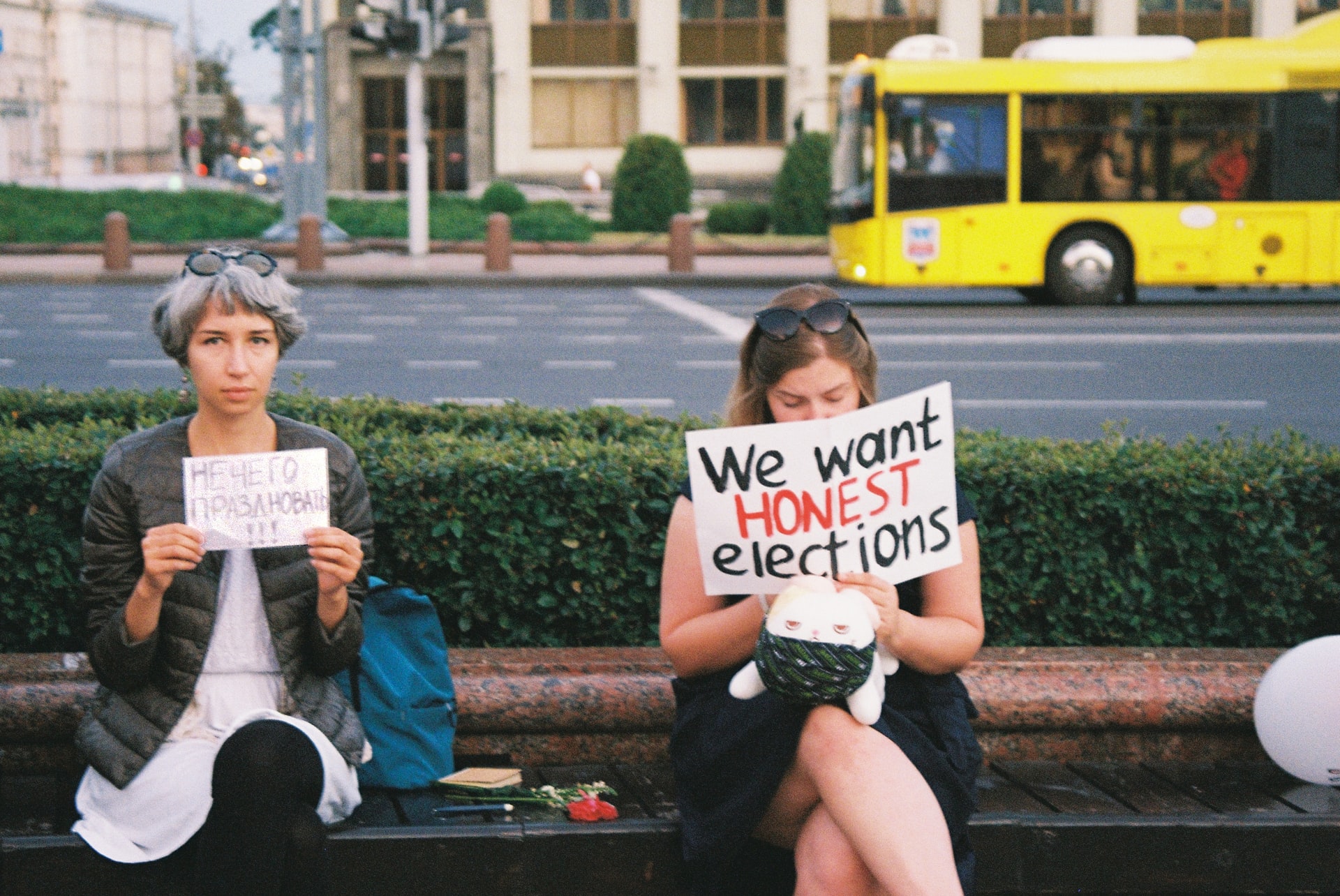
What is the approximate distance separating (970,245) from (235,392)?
15975 millimetres

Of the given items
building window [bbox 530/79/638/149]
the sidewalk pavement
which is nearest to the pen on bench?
the sidewalk pavement

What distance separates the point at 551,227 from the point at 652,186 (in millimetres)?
3355

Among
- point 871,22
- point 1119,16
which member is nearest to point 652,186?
point 871,22

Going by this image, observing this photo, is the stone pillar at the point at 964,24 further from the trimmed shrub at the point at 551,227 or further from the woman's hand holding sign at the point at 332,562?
the woman's hand holding sign at the point at 332,562

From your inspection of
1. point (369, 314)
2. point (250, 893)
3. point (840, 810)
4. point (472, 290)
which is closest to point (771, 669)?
point (840, 810)

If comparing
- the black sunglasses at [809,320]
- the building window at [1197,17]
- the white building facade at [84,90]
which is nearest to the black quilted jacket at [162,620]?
the black sunglasses at [809,320]

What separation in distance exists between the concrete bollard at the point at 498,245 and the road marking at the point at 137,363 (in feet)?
34.8

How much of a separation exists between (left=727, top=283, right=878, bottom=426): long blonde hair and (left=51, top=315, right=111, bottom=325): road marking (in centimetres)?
1457

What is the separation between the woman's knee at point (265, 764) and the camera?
9.61 ft

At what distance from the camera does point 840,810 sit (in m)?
2.90

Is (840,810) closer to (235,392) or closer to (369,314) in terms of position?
(235,392)

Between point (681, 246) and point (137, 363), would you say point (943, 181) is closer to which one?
point (681, 246)

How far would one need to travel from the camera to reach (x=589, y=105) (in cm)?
4388

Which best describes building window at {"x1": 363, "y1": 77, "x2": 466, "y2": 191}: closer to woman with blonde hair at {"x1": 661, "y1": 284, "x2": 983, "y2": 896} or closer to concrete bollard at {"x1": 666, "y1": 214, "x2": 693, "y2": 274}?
concrete bollard at {"x1": 666, "y1": 214, "x2": 693, "y2": 274}
